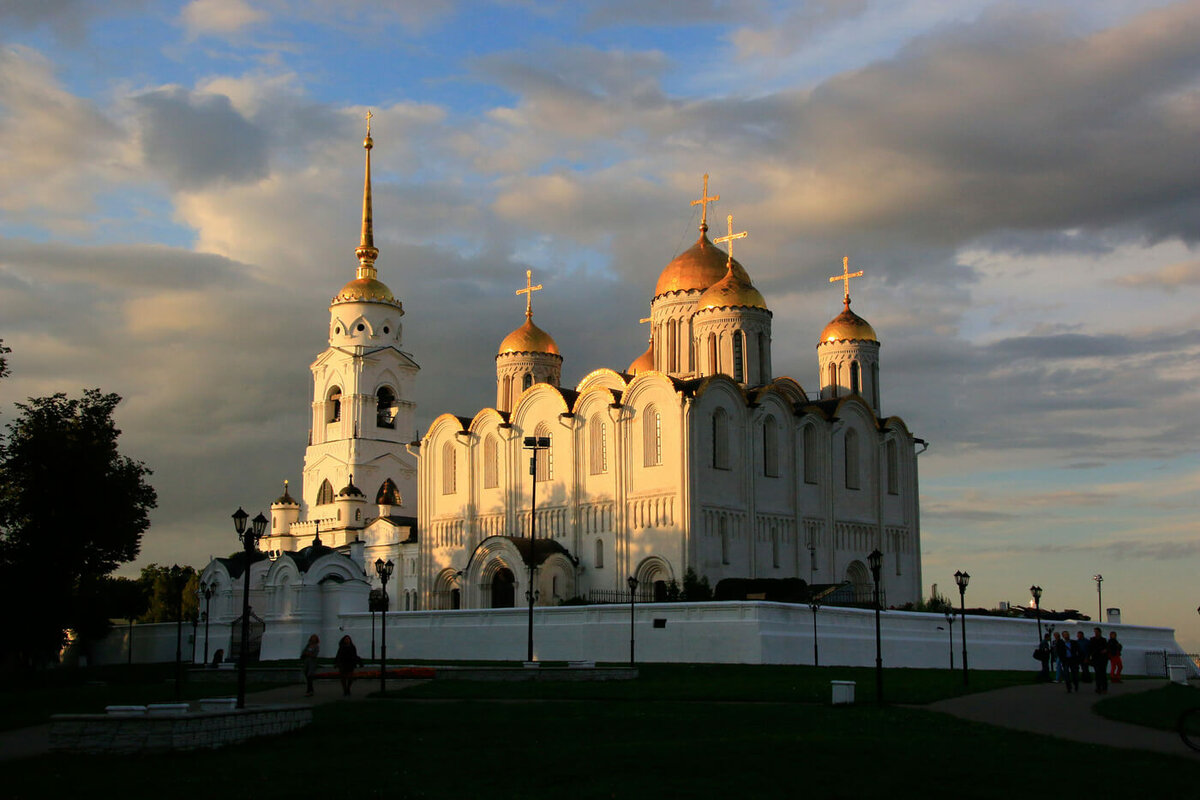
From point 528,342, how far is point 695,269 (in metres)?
9.72

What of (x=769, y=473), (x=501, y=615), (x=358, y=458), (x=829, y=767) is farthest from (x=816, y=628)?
(x=358, y=458)

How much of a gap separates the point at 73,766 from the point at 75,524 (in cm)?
2592

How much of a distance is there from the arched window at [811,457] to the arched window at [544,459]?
33.4ft

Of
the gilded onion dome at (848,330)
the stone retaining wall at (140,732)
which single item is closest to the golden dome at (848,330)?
the gilded onion dome at (848,330)

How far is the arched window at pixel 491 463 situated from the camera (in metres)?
53.9

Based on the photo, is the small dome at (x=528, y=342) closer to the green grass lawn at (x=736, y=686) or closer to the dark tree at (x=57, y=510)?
the dark tree at (x=57, y=510)

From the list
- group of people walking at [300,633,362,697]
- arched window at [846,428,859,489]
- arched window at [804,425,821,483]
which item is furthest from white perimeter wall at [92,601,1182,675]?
group of people walking at [300,633,362,697]

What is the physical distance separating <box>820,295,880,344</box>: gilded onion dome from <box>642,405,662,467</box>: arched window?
14156mm

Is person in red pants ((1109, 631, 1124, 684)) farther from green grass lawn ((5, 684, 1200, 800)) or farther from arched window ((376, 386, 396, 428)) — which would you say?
arched window ((376, 386, 396, 428))

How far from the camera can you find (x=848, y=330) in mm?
58094

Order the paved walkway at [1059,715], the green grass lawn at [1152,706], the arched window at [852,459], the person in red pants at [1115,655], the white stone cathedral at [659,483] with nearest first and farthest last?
the paved walkway at [1059,715] → the green grass lawn at [1152,706] → the person in red pants at [1115,655] → the white stone cathedral at [659,483] → the arched window at [852,459]

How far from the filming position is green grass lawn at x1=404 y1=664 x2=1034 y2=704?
2331 cm

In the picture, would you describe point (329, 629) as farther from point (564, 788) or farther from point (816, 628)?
point (564, 788)

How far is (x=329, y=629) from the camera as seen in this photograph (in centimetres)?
4609
